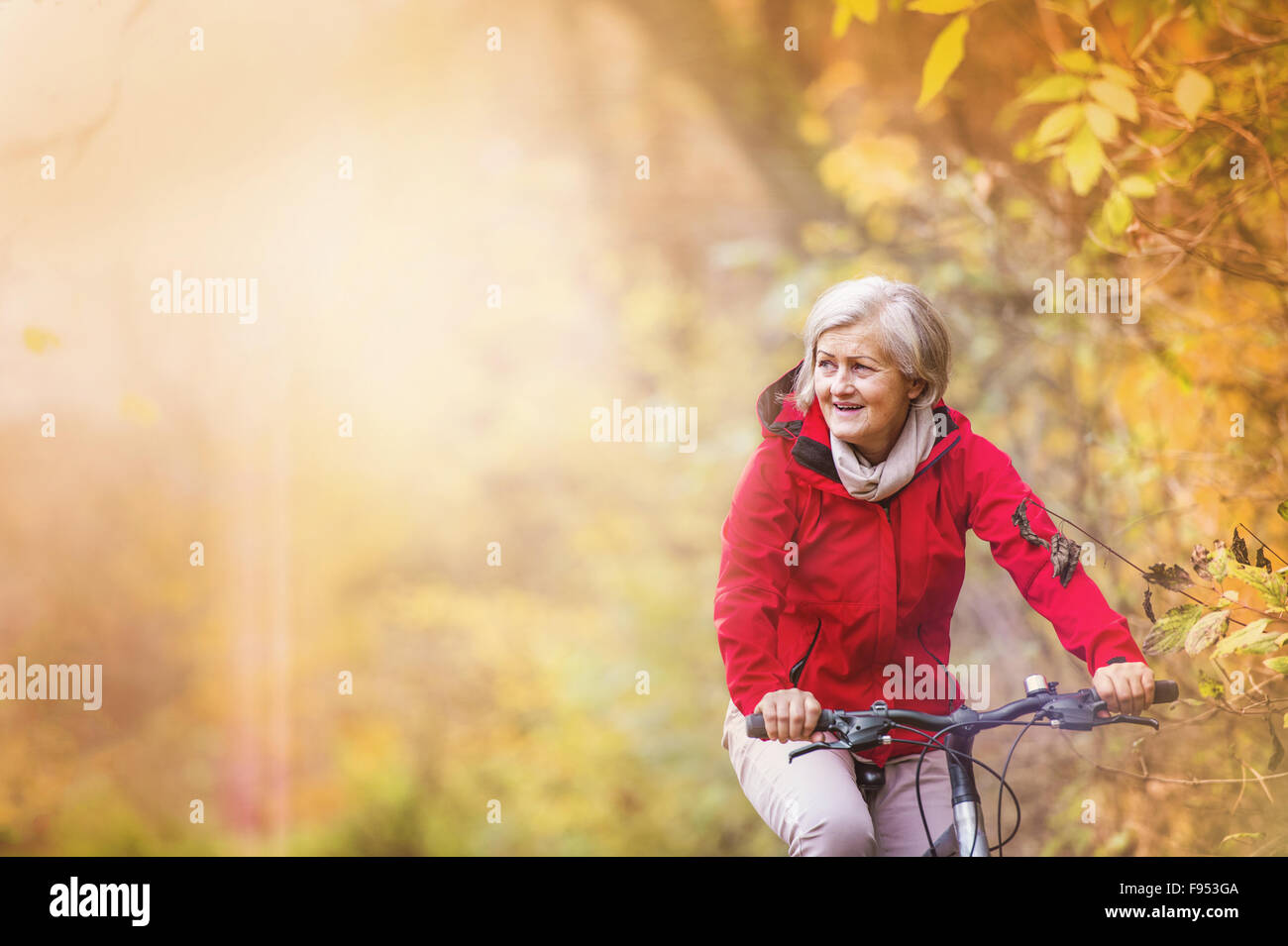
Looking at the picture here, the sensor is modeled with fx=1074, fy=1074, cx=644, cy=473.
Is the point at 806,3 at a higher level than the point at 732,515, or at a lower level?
higher

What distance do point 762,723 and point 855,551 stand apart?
0.55 m

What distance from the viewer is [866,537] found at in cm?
265

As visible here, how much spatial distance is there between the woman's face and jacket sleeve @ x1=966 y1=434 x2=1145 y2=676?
0.85ft

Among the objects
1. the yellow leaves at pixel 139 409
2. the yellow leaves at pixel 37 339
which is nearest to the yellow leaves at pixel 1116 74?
the yellow leaves at pixel 139 409

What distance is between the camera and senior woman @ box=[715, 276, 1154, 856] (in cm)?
253

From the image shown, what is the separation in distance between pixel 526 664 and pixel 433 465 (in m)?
0.70

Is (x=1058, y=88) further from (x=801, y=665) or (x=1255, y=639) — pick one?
(x=801, y=665)

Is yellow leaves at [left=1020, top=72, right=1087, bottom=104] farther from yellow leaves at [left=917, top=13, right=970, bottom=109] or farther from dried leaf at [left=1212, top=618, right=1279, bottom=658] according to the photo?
dried leaf at [left=1212, top=618, right=1279, bottom=658]

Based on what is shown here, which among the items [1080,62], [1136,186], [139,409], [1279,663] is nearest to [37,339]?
[139,409]

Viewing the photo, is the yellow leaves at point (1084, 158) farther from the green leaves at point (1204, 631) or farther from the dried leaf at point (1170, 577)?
the green leaves at point (1204, 631)

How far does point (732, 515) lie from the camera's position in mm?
2654
